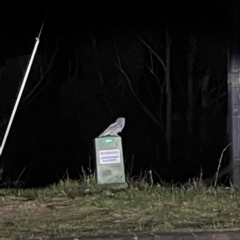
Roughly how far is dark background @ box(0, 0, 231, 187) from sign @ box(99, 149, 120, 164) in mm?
13523

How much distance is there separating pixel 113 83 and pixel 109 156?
18.7m

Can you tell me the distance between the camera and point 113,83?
89.8 ft

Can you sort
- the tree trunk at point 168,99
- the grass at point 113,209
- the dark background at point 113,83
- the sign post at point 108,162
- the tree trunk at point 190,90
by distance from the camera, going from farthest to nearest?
the tree trunk at point 168,99 < the tree trunk at point 190,90 < the dark background at point 113,83 < the sign post at point 108,162 < the grass at point 113,209

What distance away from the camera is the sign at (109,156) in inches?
342

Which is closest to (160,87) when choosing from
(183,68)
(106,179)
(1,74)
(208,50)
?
(183,68)

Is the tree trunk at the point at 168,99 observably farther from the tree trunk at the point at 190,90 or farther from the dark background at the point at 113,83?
the tree trunk at the point at 190,90

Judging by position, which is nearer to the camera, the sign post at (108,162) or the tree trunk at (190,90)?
the sign post at (108,162)

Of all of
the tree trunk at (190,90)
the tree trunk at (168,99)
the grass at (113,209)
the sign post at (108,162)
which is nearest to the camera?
the grass at (113,209)

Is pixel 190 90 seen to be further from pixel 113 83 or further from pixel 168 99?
pixel 113 83

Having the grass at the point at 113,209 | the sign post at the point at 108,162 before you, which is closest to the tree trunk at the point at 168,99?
the sign post at the point at 108,162

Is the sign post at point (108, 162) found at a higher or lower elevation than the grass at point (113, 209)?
higher

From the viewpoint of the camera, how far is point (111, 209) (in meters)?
7.45

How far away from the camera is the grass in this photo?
6613 mm

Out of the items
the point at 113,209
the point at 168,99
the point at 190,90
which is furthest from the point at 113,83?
the point at 113,209
